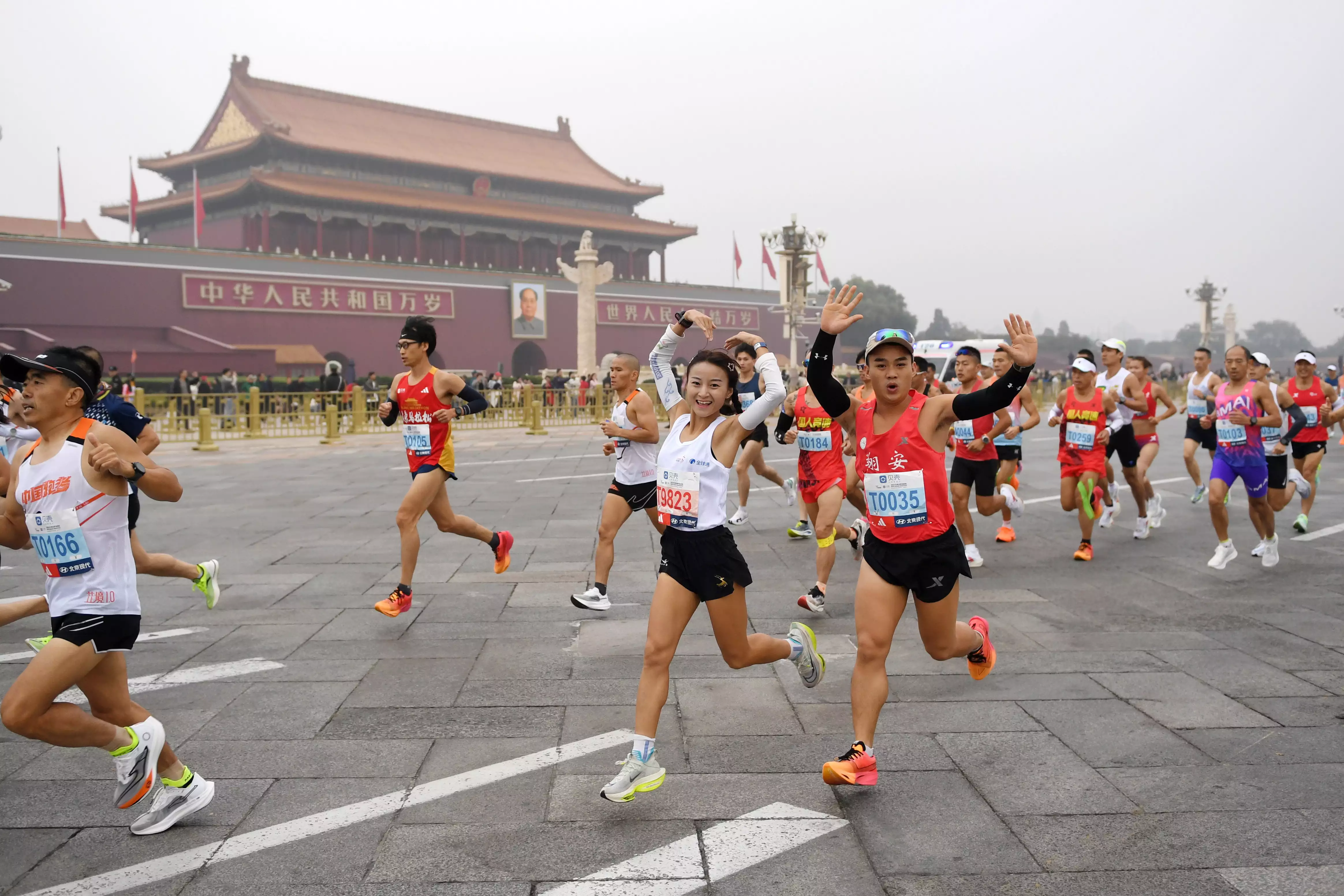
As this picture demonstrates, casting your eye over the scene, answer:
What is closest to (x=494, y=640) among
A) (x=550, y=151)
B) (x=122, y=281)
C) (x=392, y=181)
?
(x=122, y=281)

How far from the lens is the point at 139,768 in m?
3.12

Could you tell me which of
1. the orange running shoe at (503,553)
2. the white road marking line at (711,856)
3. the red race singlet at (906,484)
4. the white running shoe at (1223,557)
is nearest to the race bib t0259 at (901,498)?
the red race singlet at (906,484)

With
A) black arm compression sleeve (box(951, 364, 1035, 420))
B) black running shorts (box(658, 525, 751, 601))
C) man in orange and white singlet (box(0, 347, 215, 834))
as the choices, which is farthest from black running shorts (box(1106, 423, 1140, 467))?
man in orange and white singlet (box(0, 347, 215, 834))

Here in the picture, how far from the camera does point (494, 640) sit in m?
5.36

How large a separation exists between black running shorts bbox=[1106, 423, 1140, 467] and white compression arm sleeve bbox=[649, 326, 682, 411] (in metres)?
5.71

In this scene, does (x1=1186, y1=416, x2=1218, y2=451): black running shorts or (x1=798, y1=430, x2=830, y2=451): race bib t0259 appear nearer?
(x1=798, y1=430, x2=830, y2=451): race bib t0259

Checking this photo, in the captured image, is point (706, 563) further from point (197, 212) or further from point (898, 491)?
point (197, 212)

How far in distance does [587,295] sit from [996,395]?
30618 millimetres

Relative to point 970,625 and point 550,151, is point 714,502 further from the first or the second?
point 550,151

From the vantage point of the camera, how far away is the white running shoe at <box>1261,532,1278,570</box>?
732 centimetres

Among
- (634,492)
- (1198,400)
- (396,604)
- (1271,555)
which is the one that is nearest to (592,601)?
(634,492)

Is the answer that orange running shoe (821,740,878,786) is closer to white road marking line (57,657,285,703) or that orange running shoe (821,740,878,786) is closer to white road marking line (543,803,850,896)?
white road marking line (543,803,850,896)

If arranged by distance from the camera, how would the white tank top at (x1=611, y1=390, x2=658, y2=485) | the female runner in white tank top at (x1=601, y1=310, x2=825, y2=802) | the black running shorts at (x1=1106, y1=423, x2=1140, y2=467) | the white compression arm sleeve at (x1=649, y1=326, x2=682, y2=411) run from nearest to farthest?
1. the female runner in white tank top at (x1=601, y1=310, x2=825, y2=802)
2. the white compression arm sleeve at (x1=649, y1=326, x2=682, y2=411)
3. the white tank top at (x1=611, y1=390, x2=658, y2=485)
4. the black running shorts at (x1=1106, y1=423, x2=1140, y2=467)

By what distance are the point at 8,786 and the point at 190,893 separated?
4.04 ft
